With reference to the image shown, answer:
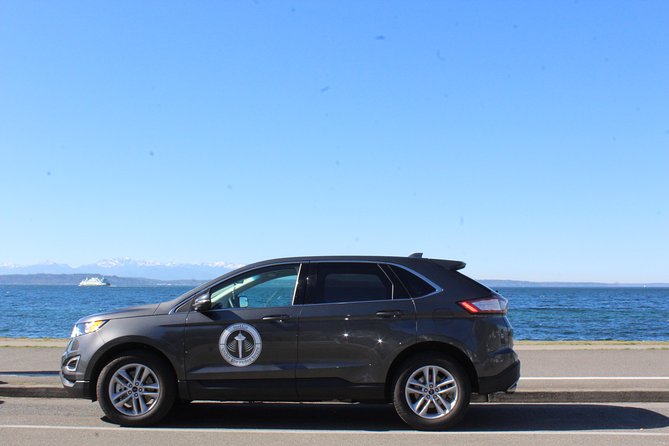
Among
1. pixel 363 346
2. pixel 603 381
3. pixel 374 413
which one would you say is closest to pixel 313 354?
pixel 363 346

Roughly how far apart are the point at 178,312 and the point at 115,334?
2.14ft

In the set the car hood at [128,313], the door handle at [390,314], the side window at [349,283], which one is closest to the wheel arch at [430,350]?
the door handle at [390,314]

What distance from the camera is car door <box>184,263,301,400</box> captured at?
708cm

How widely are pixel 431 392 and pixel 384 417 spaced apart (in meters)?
1.11

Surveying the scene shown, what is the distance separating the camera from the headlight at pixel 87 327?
7.37 metres

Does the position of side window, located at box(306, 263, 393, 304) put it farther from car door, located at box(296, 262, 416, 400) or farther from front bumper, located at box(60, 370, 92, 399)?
front bumper, located at box(60, 370, 92, 399)

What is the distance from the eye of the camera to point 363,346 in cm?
707

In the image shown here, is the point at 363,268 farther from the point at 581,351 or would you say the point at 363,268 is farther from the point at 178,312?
the point at 581,351

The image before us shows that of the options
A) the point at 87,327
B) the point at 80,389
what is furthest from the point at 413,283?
the point at 80,389

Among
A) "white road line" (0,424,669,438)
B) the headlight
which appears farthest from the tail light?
the headlight

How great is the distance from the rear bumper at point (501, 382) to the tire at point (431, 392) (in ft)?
0.49

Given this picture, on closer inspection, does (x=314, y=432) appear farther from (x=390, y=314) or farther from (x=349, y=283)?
(x=349, y=283)

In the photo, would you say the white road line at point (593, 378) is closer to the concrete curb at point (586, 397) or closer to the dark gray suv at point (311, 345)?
the concrete curb at point (586, 397)

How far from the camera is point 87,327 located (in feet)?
24.3
